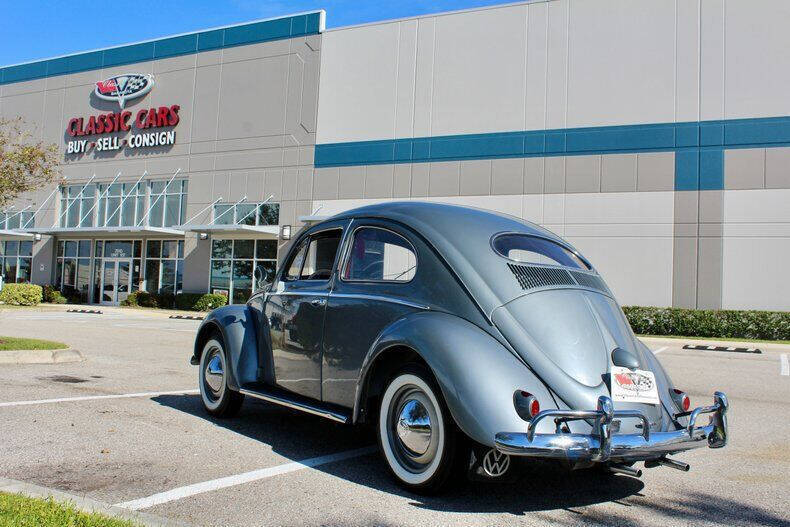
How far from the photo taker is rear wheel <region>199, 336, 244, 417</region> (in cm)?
623

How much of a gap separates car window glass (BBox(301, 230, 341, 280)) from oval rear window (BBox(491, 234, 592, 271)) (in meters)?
1.41

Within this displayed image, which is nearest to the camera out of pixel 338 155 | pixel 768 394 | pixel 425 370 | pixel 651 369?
pixel 425 370

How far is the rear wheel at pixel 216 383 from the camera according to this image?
245 inches

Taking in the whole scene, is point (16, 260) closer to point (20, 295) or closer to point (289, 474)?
point (20, 295)

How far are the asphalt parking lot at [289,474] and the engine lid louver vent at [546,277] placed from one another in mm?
1240

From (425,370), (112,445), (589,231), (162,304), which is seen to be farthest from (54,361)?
(162,304)

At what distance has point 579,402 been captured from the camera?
12.6ft

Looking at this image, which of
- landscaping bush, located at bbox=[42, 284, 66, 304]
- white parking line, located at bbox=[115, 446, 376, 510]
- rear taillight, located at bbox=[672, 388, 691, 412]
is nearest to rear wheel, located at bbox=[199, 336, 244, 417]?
white parking line, located at bbox=[115, 446, 376, 510]

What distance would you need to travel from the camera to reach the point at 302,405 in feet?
16.7

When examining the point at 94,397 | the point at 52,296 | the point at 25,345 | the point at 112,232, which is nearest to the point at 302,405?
the point at 94,397

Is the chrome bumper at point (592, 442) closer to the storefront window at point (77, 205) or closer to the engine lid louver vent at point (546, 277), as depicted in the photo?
the engine lid louver vent at point (546, 277)

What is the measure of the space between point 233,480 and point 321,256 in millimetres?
1969

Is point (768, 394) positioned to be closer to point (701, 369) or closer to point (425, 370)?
point (701, 369)

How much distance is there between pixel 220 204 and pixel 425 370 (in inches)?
1095
